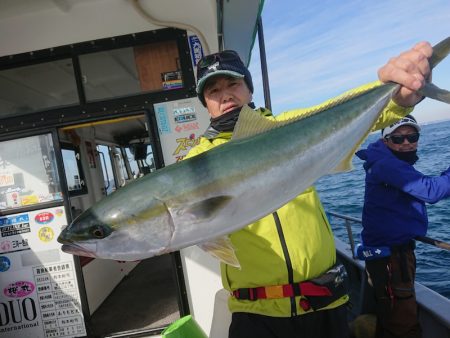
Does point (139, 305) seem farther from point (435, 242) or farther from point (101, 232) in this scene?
point (101, 232)

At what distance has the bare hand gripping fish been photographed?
4.72ft

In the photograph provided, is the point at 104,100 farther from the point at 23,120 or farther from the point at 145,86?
the point at 23,120

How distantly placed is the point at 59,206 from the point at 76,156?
2.68 meters

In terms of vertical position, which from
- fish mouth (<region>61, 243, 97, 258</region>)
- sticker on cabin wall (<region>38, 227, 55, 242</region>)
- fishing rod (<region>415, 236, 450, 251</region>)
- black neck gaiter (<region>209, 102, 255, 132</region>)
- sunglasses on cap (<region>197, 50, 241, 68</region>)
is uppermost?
sunglasses on cap (<region>197, 50, 241, 68</region>)

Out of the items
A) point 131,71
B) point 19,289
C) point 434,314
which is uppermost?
point 131,71

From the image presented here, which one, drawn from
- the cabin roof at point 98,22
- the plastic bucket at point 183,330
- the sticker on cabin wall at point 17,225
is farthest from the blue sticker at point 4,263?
the plastic bucket at point 183,330

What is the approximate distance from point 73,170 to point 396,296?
20.0 ft

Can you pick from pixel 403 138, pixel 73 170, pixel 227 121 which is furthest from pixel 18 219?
pixel 403 138

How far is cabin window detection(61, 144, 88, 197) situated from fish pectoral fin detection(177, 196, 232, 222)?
6009 millimetres

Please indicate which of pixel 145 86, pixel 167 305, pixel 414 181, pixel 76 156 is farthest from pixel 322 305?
pixel 76 156

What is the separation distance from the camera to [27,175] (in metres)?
5.14

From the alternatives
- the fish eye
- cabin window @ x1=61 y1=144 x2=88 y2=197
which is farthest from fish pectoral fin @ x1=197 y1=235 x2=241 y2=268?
cabin window @ x1=61 y1=144 x2=88 y2=197

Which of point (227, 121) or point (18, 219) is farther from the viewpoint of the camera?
point (18, 219)

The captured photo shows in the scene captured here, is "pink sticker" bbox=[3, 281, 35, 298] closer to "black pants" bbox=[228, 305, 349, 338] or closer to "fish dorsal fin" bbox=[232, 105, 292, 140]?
"black pants" bbox=[228, 305, 349, 338]
